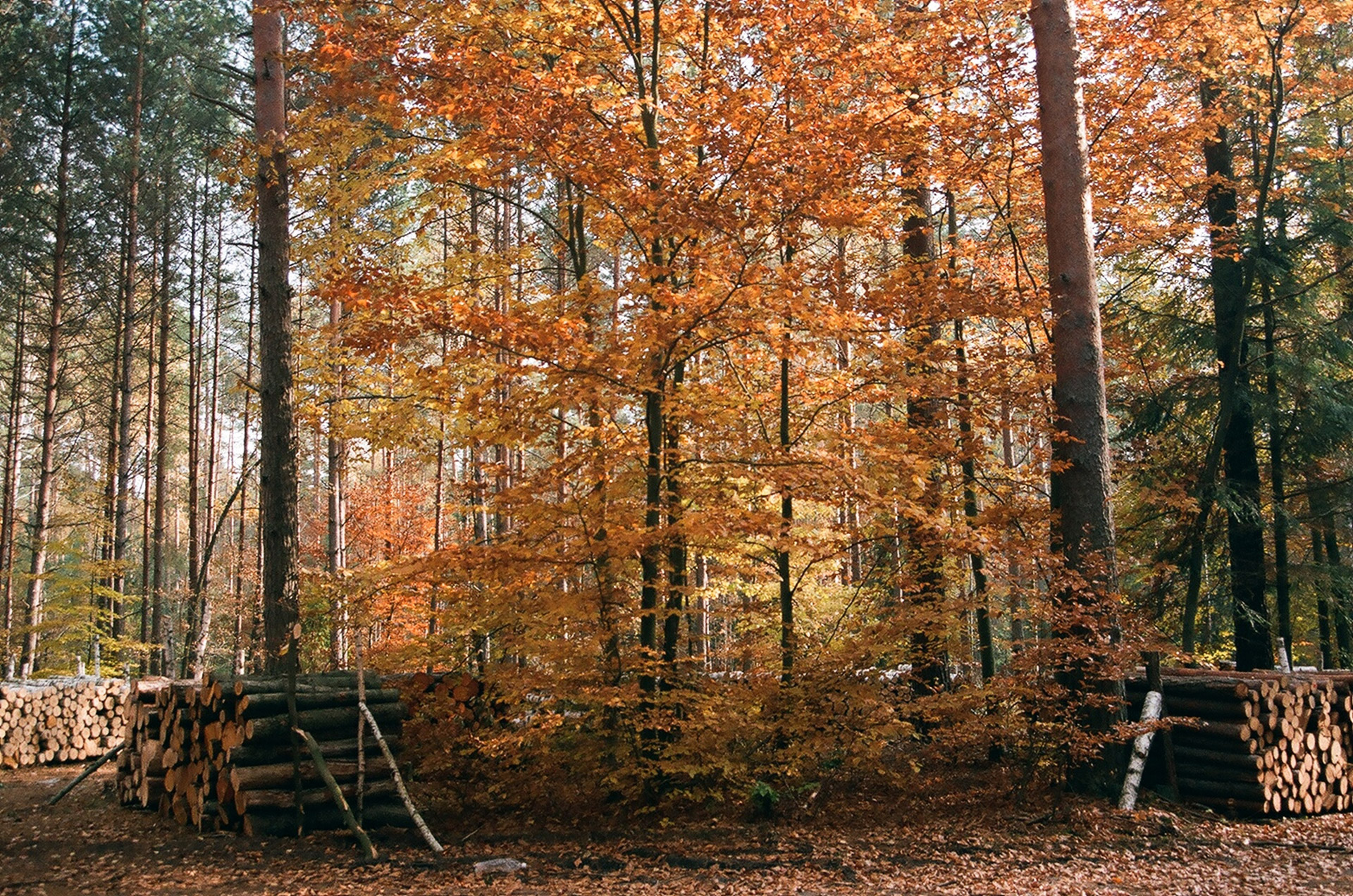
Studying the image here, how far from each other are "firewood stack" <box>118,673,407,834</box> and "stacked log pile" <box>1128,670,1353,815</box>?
6.77m

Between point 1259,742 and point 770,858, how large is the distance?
15.6 feet

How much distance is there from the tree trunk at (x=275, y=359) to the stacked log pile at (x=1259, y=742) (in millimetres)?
7937

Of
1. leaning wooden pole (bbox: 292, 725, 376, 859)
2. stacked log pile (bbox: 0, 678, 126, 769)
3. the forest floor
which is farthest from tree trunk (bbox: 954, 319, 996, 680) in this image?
stacked log pile (bbox: 0, 678, 126, 769)

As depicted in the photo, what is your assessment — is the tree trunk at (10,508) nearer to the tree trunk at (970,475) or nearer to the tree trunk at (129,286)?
the tree trunk at (129,286)

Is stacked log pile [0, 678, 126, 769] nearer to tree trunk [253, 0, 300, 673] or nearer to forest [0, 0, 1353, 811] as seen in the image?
forest [0, 0, 1353, 811]

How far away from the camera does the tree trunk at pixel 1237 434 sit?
1184cm

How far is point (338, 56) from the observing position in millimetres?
7602

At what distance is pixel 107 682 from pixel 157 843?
7817mm

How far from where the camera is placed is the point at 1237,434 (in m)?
12.5

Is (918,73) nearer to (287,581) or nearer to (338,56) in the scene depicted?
(338,56)

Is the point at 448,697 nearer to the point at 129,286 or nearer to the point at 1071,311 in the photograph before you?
the point at 1071,311

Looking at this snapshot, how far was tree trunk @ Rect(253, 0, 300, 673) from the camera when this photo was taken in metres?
8.68

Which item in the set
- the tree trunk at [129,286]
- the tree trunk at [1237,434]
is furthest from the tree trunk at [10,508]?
the tree trunk at [1237,434]

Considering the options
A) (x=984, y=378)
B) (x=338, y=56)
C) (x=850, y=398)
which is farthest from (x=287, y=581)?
(x=984, y=378)
